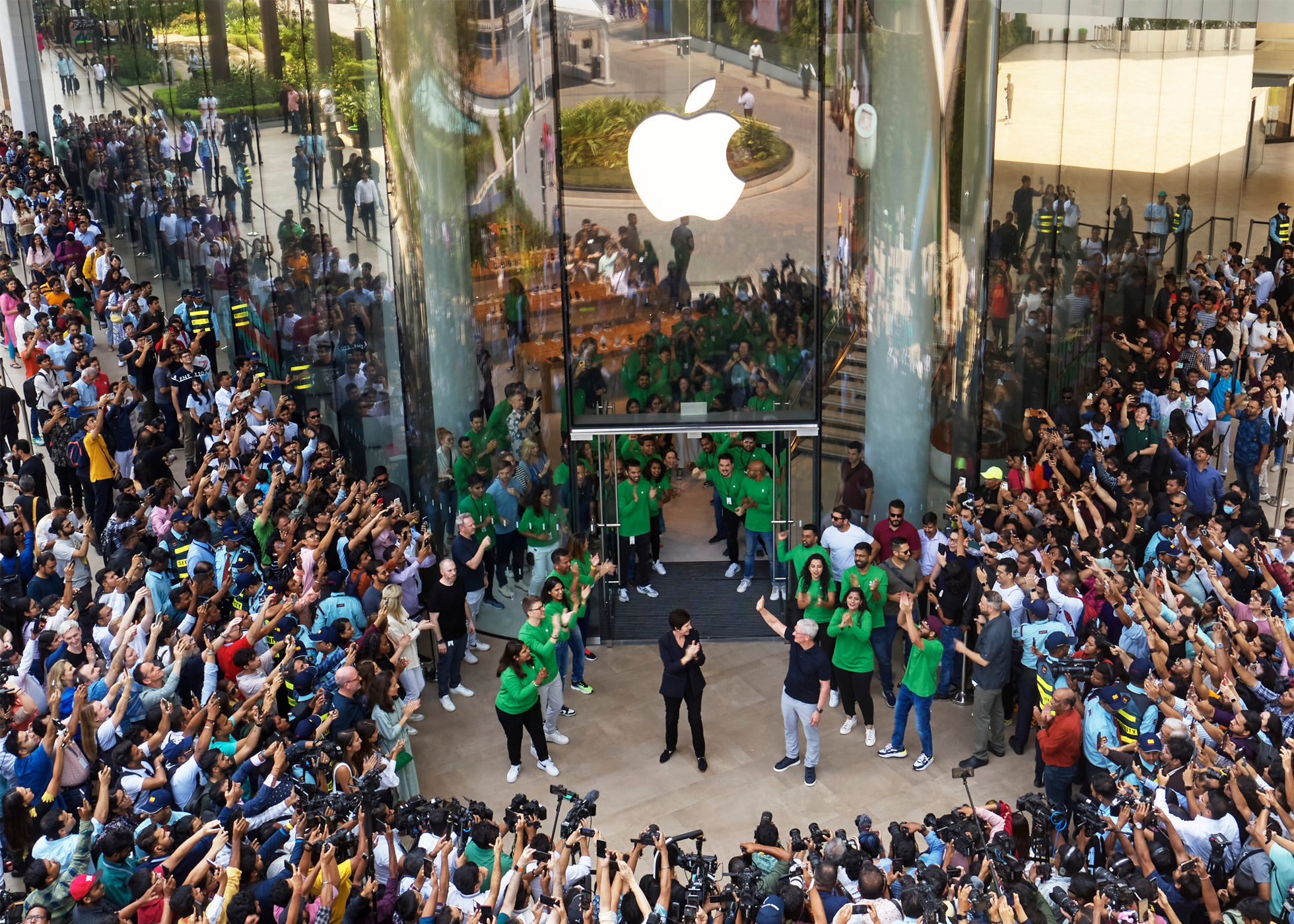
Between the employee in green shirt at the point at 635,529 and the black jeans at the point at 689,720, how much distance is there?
2767 mm

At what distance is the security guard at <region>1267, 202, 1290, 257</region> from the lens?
20.0m

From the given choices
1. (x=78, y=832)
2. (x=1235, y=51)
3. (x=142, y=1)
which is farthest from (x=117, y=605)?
(x=1235, y=51)

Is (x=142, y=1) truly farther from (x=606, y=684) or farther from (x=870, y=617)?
(x=870, y=617)

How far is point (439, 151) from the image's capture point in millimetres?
13656

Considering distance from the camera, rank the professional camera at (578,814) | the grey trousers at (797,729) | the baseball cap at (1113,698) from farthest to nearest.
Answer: the grey trousers at (797,729), the baseball cap at (1113,698), the professional camera at (578,814)

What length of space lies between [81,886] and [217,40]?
14.2 m

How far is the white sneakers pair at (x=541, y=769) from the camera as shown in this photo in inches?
456

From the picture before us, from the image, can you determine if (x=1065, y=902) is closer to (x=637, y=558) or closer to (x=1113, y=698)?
(x=1113, y=698)

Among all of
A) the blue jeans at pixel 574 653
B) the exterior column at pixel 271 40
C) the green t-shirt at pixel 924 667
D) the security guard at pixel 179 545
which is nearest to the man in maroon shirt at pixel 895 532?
the green t-shirt at pixel 924 667

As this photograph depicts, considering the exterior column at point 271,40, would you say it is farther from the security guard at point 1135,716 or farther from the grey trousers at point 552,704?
the security guard at point 1135,716

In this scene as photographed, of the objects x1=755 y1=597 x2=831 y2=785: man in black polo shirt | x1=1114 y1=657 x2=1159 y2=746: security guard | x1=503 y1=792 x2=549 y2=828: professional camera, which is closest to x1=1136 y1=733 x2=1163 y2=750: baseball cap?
x1=1114 y1=657 x2=1159 y2=746: security guard

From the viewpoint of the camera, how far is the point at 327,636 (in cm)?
1082

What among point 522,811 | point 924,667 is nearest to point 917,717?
point 924,667

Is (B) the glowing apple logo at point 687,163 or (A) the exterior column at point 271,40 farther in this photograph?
(A) the exterior column at point 271,40
